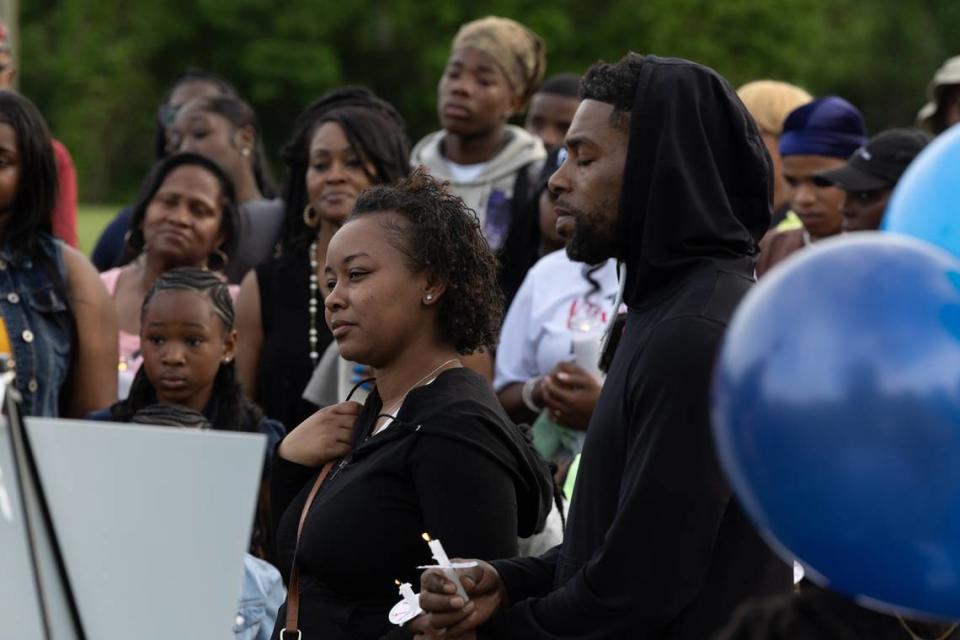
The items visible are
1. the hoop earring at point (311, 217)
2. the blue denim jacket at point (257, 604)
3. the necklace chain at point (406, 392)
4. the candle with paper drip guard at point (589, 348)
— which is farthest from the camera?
the hoop earring at point (311, 217)

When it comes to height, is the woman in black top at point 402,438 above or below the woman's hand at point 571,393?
above

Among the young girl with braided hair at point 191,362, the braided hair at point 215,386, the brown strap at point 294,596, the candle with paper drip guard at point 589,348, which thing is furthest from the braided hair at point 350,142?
the brown strap at point 294,596

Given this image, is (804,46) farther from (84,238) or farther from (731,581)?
(731,581)

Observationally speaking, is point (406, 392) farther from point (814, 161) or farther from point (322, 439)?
point (814, 161)

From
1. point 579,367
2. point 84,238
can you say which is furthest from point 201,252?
point 84,238

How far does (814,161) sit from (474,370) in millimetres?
3311

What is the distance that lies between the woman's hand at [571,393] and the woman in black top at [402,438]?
1409mm

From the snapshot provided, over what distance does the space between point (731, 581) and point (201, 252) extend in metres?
3.77

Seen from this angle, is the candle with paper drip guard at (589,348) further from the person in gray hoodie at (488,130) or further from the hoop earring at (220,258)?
the hoop earring at (220,258)

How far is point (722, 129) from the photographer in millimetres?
3312

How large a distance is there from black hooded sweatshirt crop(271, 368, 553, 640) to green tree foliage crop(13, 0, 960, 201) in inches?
1431

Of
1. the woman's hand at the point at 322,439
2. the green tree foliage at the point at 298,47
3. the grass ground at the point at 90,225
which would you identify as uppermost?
the woman's hand at the point at 322,439

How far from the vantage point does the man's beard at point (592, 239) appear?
3320mm

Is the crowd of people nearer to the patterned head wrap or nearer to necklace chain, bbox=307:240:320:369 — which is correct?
necklace chain, bbox=307:240:320:369
